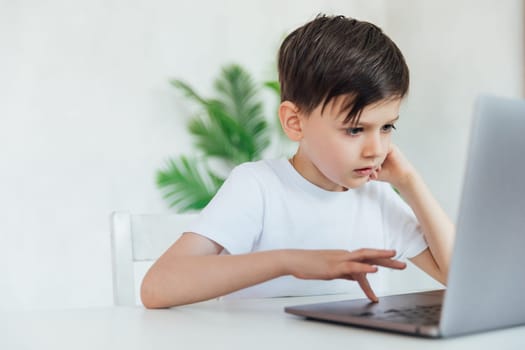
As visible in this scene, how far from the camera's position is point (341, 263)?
2.80 ft

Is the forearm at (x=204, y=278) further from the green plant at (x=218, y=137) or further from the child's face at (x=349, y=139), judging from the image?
the green plant at (x=218, y=137)

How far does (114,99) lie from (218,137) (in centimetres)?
51

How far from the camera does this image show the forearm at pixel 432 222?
1326 millimetres

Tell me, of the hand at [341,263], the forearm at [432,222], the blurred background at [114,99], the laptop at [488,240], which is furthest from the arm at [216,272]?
the blurred background at [114,99]

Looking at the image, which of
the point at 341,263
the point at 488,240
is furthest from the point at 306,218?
the point at 488,240

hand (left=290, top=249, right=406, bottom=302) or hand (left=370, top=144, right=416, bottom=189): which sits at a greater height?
hand (left=370, top=144, right=416, bottom=189)

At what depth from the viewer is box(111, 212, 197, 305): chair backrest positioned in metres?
1.40

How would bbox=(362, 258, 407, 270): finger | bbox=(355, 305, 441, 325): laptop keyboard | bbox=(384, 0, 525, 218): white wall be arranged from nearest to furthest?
bbox=(355, 305, 441, 325): laptop keyboard → bbox=(362, 258, 407, 270): finger → bbox=(384, 0, 525, 218): white wall

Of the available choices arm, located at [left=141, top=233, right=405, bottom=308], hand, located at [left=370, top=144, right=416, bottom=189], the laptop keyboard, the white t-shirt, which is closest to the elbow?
arm, located at [left=141, top=233, right=405, bottom=308]

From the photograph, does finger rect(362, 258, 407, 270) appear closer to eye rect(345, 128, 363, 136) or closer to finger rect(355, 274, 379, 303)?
finger rect(355, 274, 379, 303)

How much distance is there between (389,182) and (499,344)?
0.74 metres

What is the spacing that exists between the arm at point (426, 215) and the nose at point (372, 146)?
0.23 metres

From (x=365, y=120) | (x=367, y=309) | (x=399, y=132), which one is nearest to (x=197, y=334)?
(x=367, y=309)

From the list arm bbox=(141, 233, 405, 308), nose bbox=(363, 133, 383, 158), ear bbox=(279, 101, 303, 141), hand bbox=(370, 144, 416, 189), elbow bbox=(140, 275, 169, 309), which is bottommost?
elbow bbox=(140, 275, 169, 309)
